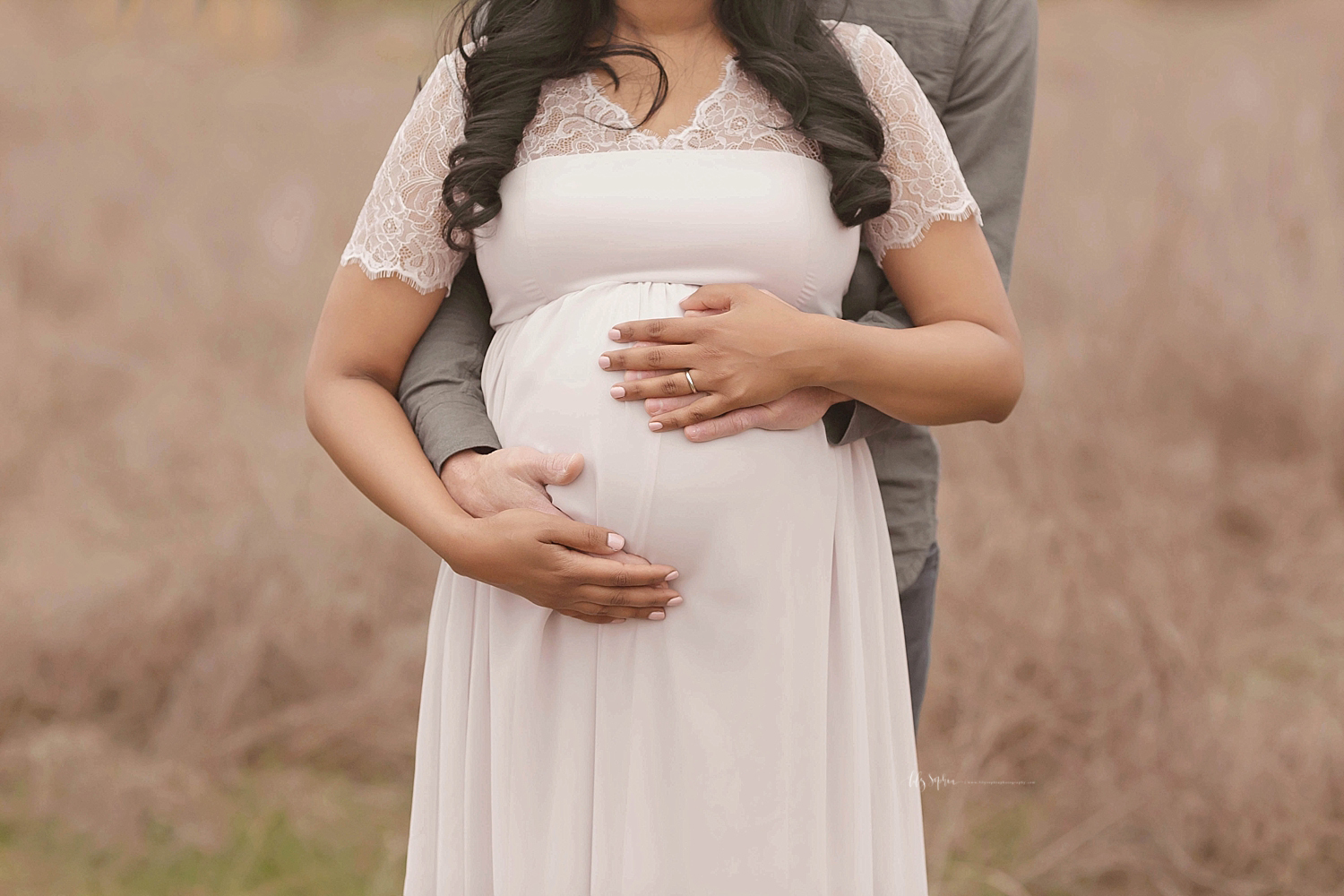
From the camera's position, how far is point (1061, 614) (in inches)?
145

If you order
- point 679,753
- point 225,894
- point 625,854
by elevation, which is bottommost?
point 225,894

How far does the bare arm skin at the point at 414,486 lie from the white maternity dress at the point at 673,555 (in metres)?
0.04

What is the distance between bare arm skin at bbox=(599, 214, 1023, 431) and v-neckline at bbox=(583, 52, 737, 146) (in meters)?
0.22

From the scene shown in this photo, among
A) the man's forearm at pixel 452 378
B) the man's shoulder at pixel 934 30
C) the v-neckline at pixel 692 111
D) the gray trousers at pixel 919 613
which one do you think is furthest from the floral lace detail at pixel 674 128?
the gray trousers at pixel 919 613

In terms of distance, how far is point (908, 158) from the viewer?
1548 mm

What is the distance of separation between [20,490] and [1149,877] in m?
4.05

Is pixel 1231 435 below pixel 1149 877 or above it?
above

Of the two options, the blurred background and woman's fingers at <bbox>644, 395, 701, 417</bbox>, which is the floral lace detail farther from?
the blurred background

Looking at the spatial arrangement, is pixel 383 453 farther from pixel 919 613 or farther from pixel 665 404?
pixel 919 613

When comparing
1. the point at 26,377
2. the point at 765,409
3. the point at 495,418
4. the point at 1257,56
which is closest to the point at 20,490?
the point at 26,377

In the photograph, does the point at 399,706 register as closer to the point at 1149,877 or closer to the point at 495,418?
the point at 1149,877

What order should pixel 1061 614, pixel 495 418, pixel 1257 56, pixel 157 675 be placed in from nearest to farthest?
1. pixel 495 418
2. pixel 1061 614
3. pixel 157 675
4. pixel 1257 56

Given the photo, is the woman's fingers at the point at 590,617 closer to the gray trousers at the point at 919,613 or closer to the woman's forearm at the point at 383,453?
the woman's forearm at the point at 383,453

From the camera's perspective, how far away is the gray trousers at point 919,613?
81.7 inches
